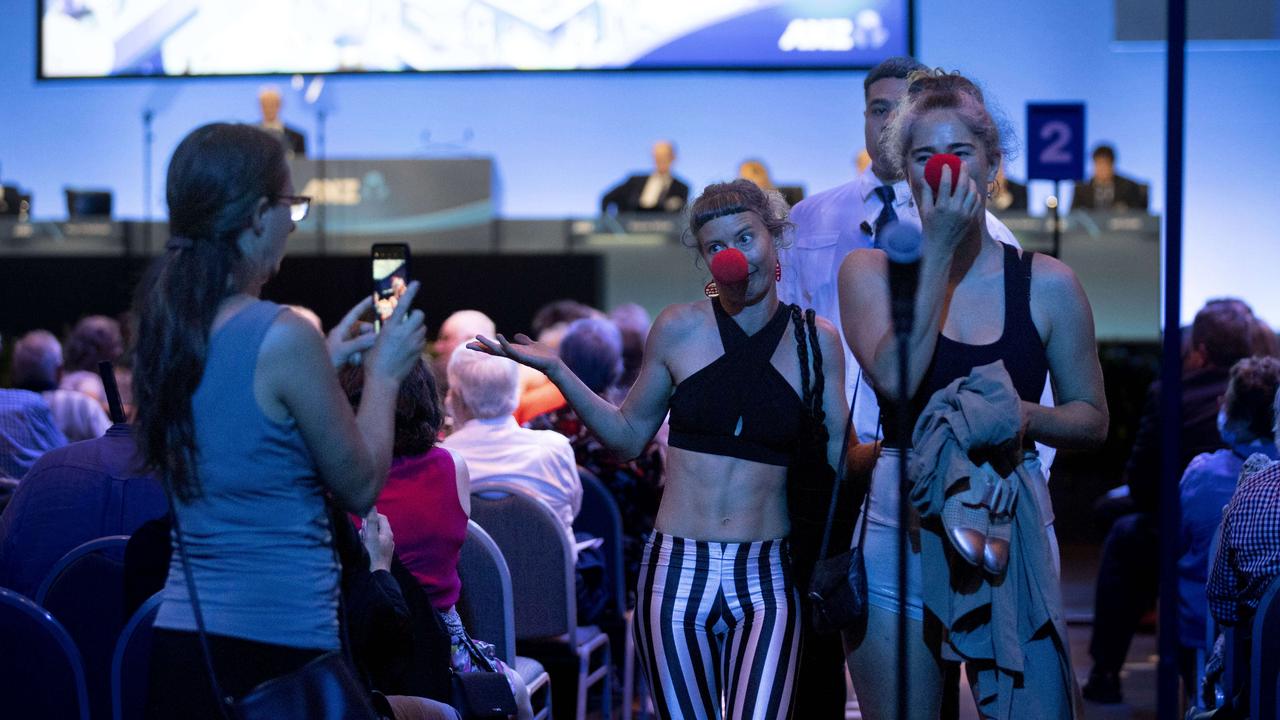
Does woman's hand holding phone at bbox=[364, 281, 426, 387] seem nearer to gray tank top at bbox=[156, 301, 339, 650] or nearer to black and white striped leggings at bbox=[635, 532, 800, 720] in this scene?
gray tank top at bbox=[156, 301, 339, 650]

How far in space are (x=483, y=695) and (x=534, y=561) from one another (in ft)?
2.92

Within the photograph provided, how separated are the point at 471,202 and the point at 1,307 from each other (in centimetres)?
330

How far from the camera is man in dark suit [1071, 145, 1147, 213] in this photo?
8977 millimetres

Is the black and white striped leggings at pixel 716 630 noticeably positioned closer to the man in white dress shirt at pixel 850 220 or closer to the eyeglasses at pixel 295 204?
the man in white dress shirt at pixel 850 220

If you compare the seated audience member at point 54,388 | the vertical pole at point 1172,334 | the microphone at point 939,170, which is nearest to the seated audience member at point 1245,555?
the vertical pole at point 1172,334

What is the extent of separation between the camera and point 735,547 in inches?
90.5

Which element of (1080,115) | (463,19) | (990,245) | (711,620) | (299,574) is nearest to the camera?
(299,574)

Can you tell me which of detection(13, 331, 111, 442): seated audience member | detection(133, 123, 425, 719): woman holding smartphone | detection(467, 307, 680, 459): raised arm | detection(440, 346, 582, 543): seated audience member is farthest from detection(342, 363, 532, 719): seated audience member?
detection(13, 331, 111, 442): seated audience member

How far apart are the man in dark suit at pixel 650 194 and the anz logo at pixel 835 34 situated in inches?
52.2

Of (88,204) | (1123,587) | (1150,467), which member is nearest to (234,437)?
(1150,467)

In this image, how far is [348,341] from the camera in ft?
6.23

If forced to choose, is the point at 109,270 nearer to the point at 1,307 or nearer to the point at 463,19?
the point at 1,307

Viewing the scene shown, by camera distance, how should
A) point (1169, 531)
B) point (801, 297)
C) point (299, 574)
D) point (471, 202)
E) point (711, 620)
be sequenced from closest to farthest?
point (299, 574) → point (711, 620) → point (1169, 531) → point (801, 297) → point (471, 202)

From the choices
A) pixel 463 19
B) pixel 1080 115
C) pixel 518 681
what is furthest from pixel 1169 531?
pixel 463 19
